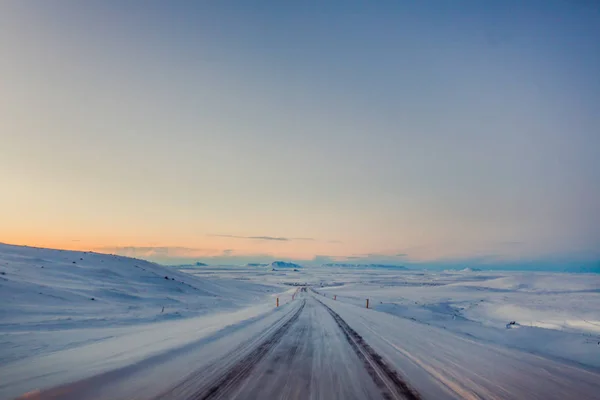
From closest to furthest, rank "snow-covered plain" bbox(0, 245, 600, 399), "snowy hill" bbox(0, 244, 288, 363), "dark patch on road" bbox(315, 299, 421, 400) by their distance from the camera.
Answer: "dark patch on road" bbox(315, 299, 421, 400)
"snow-covered plain" bbox(0, 245, 600, 399)
"snowy hill" bbox(0, 244, 288, 363)

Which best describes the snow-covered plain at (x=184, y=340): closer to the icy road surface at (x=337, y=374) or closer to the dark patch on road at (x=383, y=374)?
the icy road surface at (x=337, y=374)

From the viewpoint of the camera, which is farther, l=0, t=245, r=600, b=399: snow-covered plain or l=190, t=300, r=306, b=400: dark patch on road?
l=0, t=245, r=600, b=399: snow-covered plain

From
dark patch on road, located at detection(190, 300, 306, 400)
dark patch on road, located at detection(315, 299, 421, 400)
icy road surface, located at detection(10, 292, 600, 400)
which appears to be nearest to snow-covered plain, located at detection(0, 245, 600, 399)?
icy road surface, located at detection(10, 292, 600, 400)

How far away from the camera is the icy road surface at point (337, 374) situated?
613 cm

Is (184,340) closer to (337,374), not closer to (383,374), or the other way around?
(337,374)

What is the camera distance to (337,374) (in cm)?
748

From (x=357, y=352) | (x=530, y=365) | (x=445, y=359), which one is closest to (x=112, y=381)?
(x=357, y=352)

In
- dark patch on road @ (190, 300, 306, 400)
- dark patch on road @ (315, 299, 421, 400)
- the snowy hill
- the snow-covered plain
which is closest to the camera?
dark patch on road @ (190, 300, 306, 400)

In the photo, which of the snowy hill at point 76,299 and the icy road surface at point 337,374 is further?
the snowy hill at point 76,299

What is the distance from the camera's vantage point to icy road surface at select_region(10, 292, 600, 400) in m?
6.13

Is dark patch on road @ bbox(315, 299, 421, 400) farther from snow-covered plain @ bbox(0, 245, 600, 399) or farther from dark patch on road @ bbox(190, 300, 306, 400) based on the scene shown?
dark patch on road @ bbox(190, 300, 306, 400)

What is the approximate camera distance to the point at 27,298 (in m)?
17.6

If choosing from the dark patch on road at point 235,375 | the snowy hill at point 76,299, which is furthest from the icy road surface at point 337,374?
the snowy hill at point 76,299

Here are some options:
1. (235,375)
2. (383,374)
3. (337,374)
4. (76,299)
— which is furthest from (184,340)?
(76,299)
